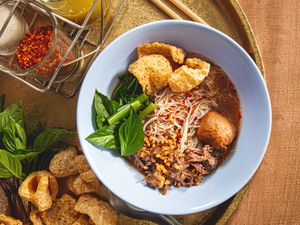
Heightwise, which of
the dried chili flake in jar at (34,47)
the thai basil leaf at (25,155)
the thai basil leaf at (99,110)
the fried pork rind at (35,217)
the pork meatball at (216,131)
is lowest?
the fried pork rind at (35,217)

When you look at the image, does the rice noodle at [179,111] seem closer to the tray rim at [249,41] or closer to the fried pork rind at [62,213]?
the tray rim at [249,41]

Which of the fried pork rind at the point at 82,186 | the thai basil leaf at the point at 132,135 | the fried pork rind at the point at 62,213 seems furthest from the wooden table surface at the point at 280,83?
the fried pork rind at the point at 62,213

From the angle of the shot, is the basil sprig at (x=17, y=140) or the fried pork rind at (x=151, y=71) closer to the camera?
the fried pork rind at (x=151, y=71)

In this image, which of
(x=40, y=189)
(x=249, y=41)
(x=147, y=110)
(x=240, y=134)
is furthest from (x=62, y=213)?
(x=249, y=41)

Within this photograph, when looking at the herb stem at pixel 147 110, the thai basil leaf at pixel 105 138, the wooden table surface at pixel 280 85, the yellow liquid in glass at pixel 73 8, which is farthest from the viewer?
the wooden table surface at pixel 280 85

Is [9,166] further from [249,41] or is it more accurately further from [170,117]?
[249,41]

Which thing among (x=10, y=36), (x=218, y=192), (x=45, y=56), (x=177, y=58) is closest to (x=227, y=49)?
(x=177, y=58)

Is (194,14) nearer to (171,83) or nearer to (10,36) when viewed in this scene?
(171,83)
